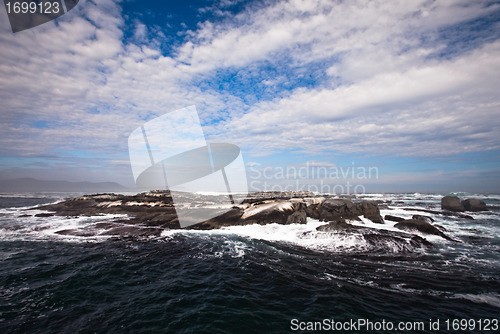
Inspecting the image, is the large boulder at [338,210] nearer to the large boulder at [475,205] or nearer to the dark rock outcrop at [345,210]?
the dark rock outcrop at [345,210]

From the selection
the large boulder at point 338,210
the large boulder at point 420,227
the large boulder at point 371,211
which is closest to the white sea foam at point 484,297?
the large boulder at point 420,227

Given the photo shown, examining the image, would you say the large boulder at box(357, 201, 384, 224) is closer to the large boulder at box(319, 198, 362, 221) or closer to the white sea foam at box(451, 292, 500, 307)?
the large boulder at box(319, 198, 362, 221)

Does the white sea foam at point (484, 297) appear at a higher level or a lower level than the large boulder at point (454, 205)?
higher

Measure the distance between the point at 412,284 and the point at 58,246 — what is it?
22040mm

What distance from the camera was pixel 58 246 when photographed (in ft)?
48.2

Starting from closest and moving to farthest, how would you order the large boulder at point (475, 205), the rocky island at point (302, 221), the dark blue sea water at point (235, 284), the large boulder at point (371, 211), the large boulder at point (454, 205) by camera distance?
the dark blue sea water at point (235, 284), the rocky island at point (302, 221), the large boulder at point (371, 211), the large boulder at point (454, 205), the large boulder at point (475, 205)

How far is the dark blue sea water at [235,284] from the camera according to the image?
681 cm

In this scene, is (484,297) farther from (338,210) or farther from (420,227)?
(338,210)

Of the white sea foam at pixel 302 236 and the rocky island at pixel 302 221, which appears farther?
the rocky island at pixel 302 221

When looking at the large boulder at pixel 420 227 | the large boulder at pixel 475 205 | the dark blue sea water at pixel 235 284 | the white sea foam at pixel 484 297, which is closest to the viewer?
Result: the dark blue sea water at pixel 235 284

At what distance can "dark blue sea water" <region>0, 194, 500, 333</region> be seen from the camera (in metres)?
6.81

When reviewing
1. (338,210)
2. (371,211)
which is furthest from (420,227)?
(338,210)

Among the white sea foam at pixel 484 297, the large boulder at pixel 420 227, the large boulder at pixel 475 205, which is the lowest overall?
the large boulder at pixel 475 205

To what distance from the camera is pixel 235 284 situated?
30.7 feet
